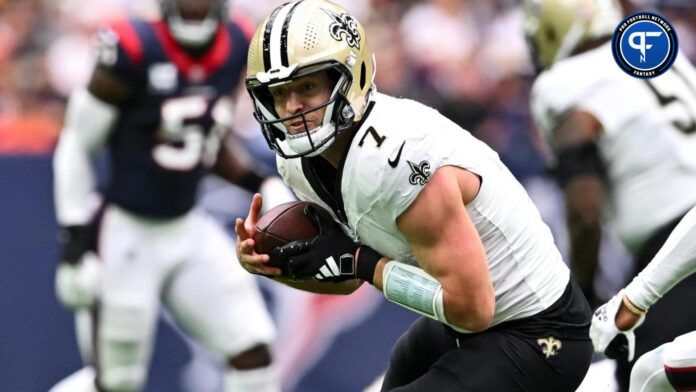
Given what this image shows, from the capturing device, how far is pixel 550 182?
18.5 ft

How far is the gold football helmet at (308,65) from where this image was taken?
2.91 m

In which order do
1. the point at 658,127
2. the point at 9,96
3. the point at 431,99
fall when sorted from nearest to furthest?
the point at 658,127, the point at 9,96, the point at 431,99

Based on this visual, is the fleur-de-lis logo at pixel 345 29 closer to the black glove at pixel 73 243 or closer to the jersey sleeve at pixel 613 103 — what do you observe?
the jersey sleeve at pixel 613 103

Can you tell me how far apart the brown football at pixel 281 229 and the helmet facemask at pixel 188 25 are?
194 cm

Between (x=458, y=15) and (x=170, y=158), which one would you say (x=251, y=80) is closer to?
(x=170, y=158)

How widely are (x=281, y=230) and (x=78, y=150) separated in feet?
6.58

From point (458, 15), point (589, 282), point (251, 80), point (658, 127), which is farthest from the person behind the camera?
point (458, 15)

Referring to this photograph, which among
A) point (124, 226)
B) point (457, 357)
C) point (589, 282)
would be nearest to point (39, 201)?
point (124, 226)

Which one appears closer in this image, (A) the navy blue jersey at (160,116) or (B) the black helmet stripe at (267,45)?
(B) the black helmet stripe at (267,45)

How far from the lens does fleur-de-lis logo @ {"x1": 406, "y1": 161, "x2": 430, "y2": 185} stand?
9.02ft

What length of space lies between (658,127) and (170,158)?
1.91m

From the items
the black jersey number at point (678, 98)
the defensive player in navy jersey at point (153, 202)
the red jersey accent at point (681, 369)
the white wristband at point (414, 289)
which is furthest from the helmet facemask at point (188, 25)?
the red jersey accent at point (681, 369)

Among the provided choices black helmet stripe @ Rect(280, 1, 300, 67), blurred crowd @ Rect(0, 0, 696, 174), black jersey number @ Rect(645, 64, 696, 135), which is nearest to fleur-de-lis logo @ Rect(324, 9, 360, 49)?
black helmet stripe @ Rect(280, 1, 300, 67)

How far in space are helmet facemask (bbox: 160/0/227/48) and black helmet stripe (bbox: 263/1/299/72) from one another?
6.36 feet
